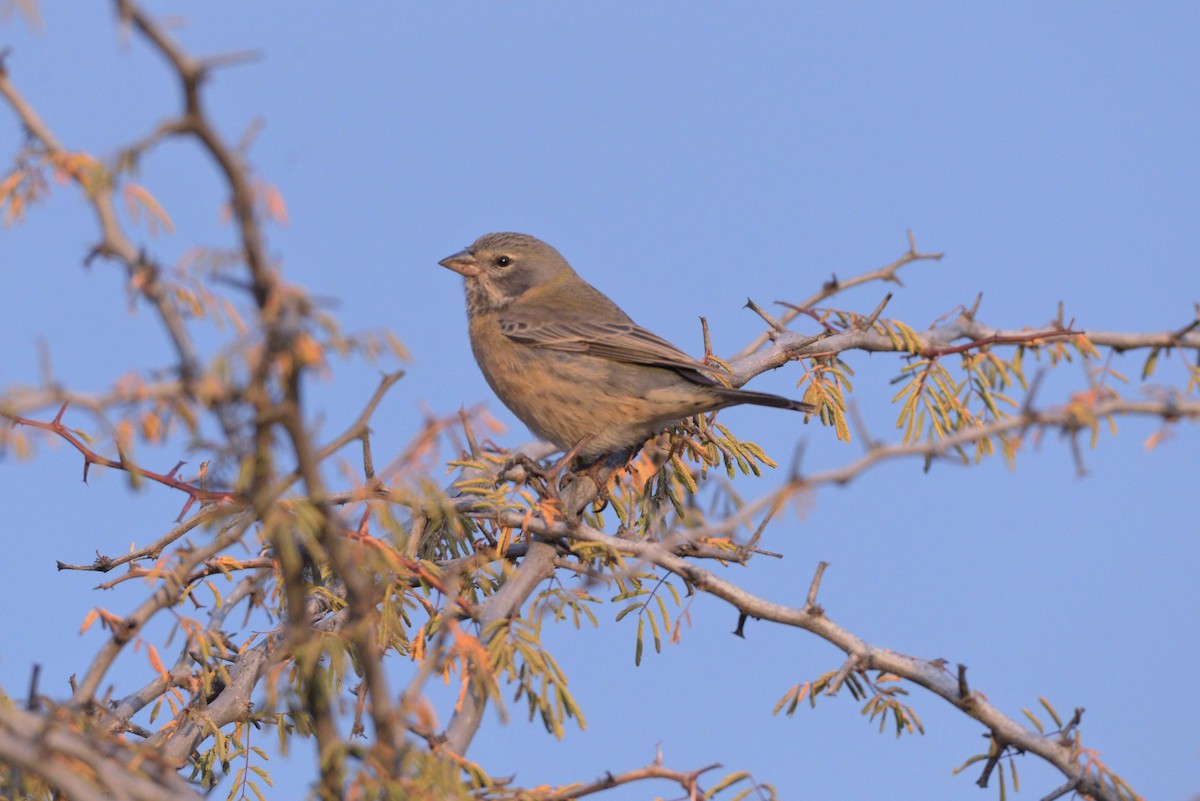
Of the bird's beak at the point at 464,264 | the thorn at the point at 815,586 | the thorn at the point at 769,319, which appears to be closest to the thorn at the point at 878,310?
the thorn at the point at 769,319

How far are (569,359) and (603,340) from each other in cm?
23

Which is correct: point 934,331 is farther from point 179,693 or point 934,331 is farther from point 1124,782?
point 179,693

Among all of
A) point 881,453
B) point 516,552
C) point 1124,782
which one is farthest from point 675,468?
point 881,453

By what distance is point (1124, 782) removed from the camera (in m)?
3.62

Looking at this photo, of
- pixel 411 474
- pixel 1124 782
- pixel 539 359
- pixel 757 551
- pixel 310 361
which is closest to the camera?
pixel 310 361

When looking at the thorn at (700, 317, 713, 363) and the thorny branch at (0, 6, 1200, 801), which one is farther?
the thorn at (700, 317, 713, 363)

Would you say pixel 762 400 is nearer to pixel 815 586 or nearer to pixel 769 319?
pixel 769 319

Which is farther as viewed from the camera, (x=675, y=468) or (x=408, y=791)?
(x=675, y=468)

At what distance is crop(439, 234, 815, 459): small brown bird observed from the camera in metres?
5.95

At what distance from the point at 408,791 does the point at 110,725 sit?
5.62ft

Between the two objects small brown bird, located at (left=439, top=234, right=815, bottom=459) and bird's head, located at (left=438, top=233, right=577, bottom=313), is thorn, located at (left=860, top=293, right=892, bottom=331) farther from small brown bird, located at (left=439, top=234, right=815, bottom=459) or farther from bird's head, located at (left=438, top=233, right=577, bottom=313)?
bird's head, located at (left=438, top=233, right=577, bottom=313)

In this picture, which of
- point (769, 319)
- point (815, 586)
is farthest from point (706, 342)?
point (815, 586)

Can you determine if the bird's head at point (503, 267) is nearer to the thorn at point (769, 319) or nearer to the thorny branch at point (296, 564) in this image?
the thorn at point (769, 319)

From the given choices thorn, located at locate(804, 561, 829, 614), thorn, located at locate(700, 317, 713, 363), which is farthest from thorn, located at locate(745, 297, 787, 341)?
thorn, located at locate(804, 561, 829, 614)
